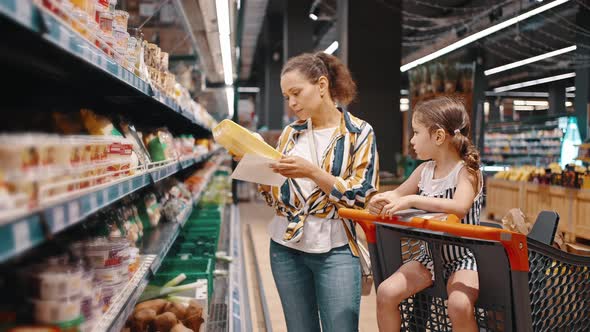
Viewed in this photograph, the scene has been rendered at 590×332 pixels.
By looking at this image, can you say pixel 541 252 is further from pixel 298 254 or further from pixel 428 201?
pixel 298 254

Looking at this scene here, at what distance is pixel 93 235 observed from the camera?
1.97 meters

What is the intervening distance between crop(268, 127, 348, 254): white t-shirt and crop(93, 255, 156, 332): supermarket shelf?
0.51 m

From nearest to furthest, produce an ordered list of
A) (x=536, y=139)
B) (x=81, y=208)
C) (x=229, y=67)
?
(x=81, y=208), (x=229, y=67), (x=536, y=139)

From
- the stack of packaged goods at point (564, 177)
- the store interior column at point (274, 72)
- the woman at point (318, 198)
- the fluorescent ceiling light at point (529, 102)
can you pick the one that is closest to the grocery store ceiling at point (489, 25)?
the store interior column at point (274, 72)

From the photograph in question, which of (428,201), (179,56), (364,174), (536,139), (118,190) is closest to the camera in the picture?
(118,190)

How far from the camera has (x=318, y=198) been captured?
1974 mm

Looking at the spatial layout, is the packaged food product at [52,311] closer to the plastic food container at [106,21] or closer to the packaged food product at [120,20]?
the plastic food container at [106,21]

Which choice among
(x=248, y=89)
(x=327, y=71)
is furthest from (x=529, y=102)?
(x=327, y=71)

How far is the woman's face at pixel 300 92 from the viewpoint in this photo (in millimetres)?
1978

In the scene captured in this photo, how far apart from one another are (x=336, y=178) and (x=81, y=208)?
97 centimetres

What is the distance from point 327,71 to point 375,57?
4.74m

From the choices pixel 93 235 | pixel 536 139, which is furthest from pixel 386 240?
pixel 536 139

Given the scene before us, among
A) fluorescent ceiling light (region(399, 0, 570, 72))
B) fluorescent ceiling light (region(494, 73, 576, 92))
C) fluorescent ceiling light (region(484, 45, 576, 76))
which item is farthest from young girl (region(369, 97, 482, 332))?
fluorescent ceiling light (region(494, 73, 576, 92))

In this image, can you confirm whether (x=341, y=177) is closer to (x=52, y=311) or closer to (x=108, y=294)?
(x=108, y=294)
